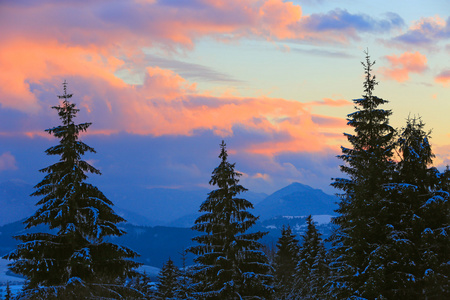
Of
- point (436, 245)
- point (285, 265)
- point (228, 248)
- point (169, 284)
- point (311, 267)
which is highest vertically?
point (285, 265)

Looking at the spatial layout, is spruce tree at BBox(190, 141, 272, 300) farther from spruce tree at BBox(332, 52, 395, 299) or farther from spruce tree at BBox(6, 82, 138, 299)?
spruce tree at BBox(6, 82, 138, 299)

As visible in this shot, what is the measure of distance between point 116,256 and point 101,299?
210 centimetres

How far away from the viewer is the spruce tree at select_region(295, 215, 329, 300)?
53.4 metres

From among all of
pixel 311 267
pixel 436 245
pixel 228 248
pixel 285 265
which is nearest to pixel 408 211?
pixel 436 245

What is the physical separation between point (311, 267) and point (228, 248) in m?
31.2

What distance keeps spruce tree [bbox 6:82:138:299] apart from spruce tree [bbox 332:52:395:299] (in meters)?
10.4

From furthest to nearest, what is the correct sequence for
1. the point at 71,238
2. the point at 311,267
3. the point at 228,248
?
the point at 311,267
the point at 228,248
the point at 71,238

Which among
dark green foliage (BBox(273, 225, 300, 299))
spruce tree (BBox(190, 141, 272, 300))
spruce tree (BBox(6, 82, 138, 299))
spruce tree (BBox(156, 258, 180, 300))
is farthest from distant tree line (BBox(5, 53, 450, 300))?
spruce tree (BBox(156, 258, 180, 300))

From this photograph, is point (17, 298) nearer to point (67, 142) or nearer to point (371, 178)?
point (67, 142)

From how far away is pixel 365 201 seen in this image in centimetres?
2455

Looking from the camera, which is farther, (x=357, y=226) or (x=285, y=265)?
(x=285, y=265)

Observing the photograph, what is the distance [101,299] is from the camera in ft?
69.6

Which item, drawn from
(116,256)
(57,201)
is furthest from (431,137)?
(57,201)

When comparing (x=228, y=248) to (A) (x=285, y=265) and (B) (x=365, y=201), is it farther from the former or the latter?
(A) (x=285, y=265)
